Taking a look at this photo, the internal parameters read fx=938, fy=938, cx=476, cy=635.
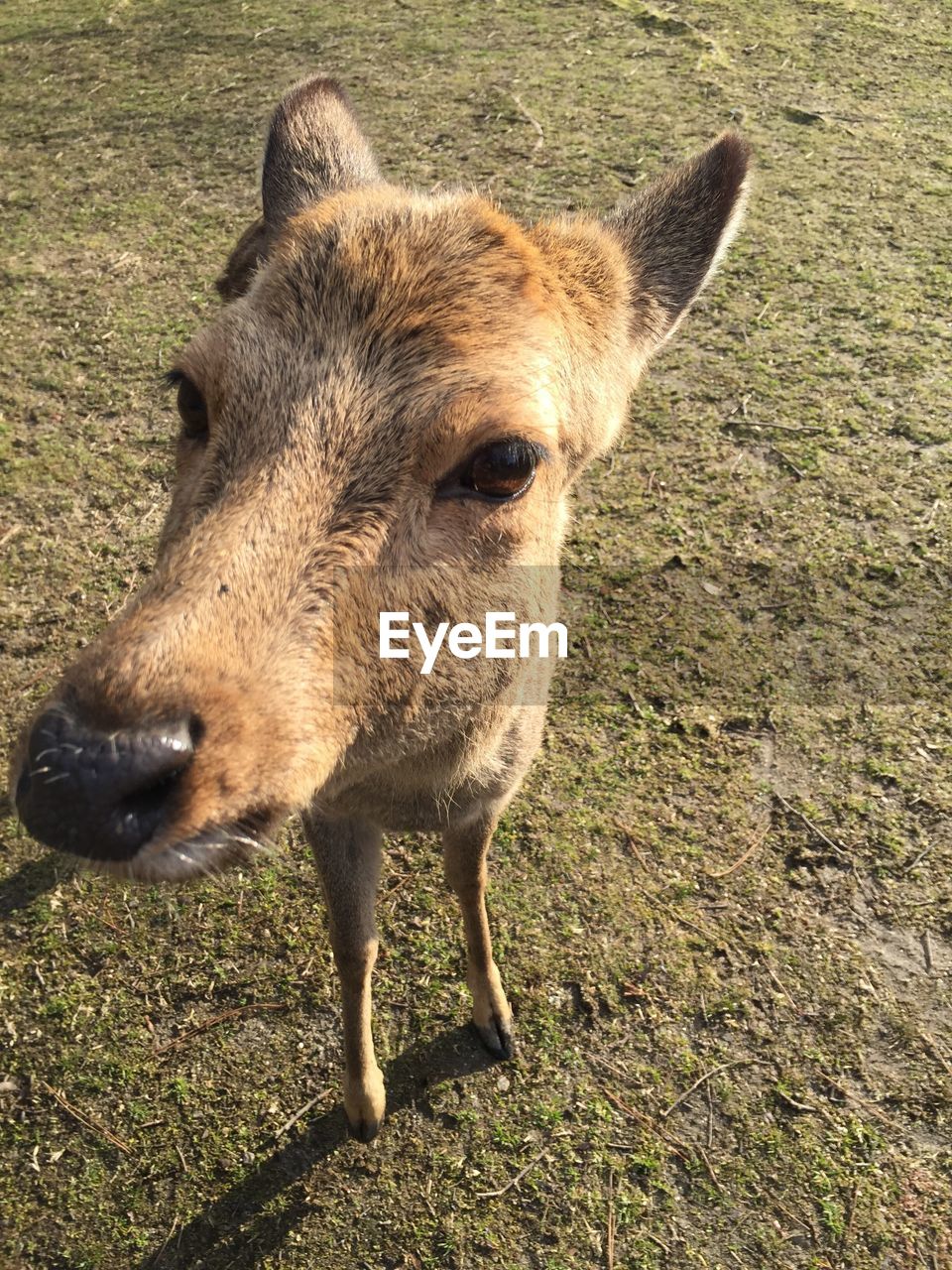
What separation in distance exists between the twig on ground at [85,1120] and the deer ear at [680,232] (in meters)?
3.23

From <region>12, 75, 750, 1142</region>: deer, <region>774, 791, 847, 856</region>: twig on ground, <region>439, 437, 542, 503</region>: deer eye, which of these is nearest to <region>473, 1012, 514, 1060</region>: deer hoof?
<region>12, 75, 750, 1142</region>: deer

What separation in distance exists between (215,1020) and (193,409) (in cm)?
245

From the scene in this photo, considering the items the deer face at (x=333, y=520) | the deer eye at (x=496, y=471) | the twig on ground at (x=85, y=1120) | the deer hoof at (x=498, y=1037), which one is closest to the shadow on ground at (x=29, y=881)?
the twig on ground at (x=85, y=1120)

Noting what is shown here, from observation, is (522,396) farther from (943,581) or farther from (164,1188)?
(943,581)

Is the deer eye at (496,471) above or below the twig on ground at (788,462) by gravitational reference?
above

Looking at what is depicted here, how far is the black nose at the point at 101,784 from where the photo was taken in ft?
4.75

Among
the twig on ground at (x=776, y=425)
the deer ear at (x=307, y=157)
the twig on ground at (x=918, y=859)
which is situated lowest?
the twig on ground at (x=918, y=859)

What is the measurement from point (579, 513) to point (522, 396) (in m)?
3.36

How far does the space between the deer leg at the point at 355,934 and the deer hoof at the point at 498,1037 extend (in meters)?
0.42

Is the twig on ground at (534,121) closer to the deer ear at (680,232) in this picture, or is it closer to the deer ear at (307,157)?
the deer ear at (307,157)

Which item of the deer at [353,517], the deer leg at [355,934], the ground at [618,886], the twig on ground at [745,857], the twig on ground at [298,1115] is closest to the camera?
the deer at [353,517]

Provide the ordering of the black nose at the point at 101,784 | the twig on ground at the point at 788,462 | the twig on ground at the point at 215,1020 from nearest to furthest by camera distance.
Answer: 1. the black nose at the point at 101,784
2. the twig on ground at the point at 215,1020
3. the twig on ground at the point at 788,462

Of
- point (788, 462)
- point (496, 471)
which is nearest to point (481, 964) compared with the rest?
point (496, 471)

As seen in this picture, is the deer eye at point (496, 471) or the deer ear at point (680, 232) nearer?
the deer eye at point (496, 471)
